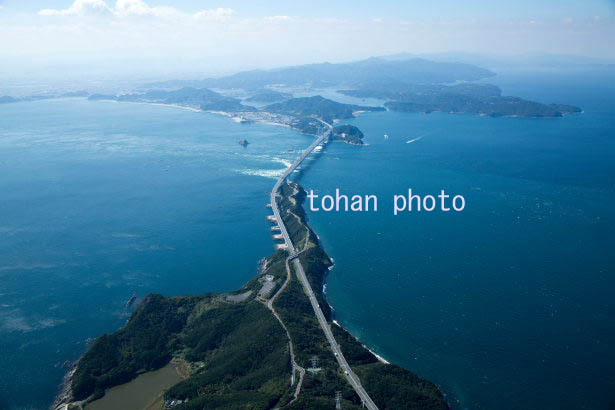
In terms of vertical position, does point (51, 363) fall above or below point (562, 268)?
below

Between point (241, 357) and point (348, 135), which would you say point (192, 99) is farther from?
point (241, 357)

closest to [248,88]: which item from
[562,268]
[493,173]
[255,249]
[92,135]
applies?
[92,135]

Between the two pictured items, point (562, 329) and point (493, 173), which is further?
point (493, 173)

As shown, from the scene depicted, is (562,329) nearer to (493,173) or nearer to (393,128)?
(493,173)

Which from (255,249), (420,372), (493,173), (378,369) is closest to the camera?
(378,369)

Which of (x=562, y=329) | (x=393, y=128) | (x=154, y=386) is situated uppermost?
(x=393, y=128)

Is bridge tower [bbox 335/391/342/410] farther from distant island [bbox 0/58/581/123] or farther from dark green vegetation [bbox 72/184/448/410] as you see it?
distant island [bbox 0/58/581/123]

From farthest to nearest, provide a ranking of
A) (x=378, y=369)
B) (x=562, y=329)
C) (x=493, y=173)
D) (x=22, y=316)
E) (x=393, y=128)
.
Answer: (x=393, y=128), (x=493, y=173), (x=22, y=316), (x=562, y=329), (x=378, y=369)

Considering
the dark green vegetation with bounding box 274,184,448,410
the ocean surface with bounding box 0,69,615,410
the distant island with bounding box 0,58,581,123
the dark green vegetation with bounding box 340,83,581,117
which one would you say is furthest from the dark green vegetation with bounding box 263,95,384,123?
the dark green vegetation with bounding box 274,184,448,410
